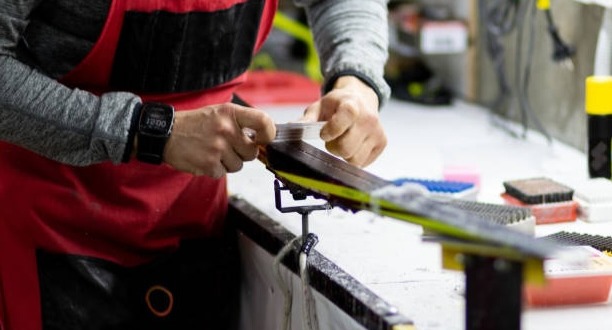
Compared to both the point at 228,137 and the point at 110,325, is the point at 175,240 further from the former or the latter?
the point at 228,137

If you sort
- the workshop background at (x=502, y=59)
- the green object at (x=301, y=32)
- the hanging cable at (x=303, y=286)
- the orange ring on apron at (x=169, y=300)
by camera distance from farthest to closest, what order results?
the green object at (x=301, y=32), the workshop background at (x=502, y=59), the orange ring on apron at (x=169, y=300), the hanging cable at (x=303, y=286)

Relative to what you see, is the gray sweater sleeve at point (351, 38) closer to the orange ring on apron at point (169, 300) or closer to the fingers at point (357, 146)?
the fingers at point (357, 146)

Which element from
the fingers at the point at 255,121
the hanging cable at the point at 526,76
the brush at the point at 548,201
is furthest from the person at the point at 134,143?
the hanging cable at the point at 526,76

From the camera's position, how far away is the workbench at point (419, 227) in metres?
1.13

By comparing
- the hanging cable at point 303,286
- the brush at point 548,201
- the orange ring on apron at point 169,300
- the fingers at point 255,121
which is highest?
the fingers at point 255,121

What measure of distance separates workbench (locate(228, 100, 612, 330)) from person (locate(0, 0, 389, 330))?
0.11 m

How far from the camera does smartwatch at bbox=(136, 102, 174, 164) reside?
1.22m

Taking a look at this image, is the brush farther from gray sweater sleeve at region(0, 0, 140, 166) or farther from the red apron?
gray sweater sleeve at region(0, 0, 140, 166)

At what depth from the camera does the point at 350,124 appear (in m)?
1.34

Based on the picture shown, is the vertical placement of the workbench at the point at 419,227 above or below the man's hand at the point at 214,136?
below

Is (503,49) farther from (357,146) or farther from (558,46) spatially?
(357,146)

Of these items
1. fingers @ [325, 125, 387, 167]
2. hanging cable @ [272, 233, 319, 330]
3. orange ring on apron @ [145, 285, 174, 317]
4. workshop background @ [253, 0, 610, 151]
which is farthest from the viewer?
workshop background @ [253, 0, 610, 151]

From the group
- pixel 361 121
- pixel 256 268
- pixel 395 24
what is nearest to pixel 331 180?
pixel 361 121

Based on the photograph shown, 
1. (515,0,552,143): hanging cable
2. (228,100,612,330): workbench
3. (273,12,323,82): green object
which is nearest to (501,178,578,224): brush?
(228,100,612,330): workbench
